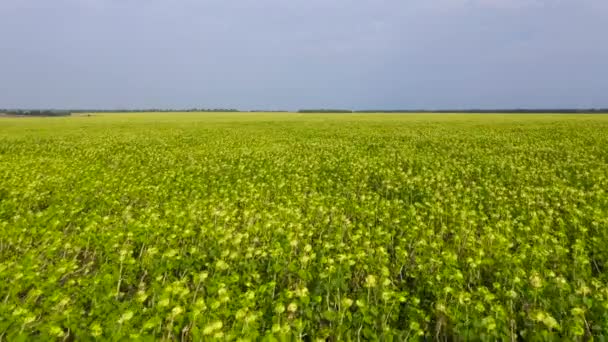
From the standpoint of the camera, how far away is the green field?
3461mm

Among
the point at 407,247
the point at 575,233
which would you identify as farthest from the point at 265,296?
the point at 575,233

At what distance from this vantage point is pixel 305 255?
15.8ft

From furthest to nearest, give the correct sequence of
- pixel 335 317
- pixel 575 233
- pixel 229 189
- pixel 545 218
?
pixel 229 189, pixel 545 218, pixel 575 233, pixel 335 317

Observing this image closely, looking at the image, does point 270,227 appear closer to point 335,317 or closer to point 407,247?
point 407,247

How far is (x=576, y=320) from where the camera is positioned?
3.12 meters

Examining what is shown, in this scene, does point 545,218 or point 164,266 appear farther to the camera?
point 545,218

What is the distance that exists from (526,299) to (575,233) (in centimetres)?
286

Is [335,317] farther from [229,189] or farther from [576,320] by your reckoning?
[229,189]

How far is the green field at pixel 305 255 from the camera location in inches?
136

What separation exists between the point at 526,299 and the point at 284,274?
10.2ft

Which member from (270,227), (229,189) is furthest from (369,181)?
(270,227)

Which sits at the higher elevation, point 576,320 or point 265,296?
point 576,320

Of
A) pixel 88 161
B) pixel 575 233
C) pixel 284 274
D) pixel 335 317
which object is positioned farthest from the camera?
pixel 88 161

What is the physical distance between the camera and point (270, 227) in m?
6.23
